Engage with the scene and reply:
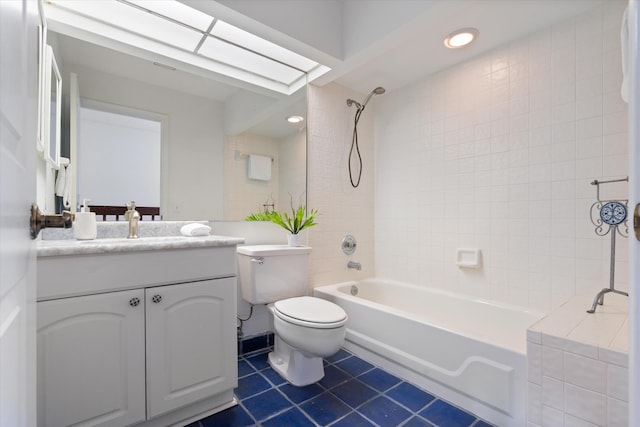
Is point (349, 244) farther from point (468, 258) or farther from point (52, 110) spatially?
point (52, 110)

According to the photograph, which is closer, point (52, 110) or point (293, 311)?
point (52, 110)

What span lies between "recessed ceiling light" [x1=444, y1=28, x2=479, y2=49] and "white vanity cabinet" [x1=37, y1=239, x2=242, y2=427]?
6.09 feet

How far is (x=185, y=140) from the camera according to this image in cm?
189

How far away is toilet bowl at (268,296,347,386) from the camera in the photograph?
1.51m

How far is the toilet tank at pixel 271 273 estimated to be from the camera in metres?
1.88

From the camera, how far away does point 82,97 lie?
1.55 meters

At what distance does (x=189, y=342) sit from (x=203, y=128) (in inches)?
52.4

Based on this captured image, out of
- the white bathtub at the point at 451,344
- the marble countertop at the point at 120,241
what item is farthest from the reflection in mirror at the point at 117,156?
the white bathtub at the point at 451,344

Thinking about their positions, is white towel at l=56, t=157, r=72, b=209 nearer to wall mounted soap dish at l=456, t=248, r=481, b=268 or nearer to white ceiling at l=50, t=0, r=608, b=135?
white ceiling at l=50, t=0, r=608, b=135

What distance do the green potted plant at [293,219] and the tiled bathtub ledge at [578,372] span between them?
1422 millimetres

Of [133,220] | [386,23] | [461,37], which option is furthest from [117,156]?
[461,37]

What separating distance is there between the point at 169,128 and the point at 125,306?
112 cm

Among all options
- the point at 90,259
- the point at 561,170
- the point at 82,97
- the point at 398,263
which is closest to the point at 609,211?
the point at 561,170

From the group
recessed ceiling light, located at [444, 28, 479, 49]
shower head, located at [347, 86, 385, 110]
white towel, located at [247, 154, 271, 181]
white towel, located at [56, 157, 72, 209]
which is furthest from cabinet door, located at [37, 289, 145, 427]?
recessed ceiling light, located at [444, 28, 479, 49]
